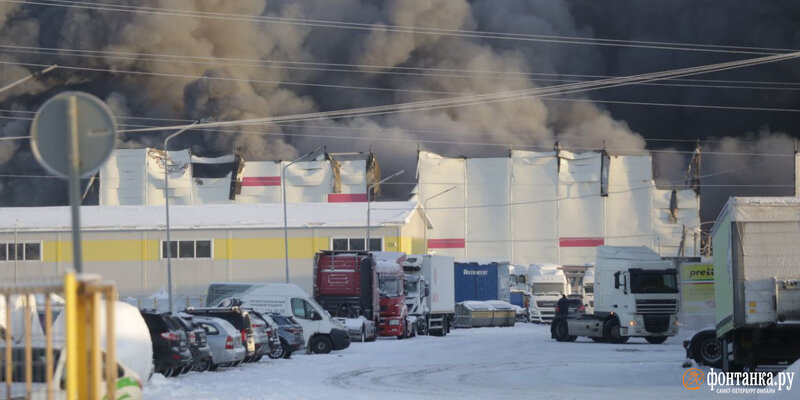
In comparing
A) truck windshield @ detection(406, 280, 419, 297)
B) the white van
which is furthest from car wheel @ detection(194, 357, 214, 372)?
truck windshield @ detection(406, 280, 419, 297)

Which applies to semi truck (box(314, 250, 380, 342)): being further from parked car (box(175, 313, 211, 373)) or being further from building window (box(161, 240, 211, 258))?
building window (box(161, 240, 211, 258))

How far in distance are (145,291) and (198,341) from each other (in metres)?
37.7

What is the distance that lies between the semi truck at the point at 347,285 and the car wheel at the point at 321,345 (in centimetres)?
734

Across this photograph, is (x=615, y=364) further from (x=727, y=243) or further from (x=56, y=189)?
(x=56, y=189)

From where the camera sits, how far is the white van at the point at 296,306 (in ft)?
96.8

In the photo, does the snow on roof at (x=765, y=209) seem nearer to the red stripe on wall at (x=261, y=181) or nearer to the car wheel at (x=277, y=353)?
the car wheel at (x=277, y=353)

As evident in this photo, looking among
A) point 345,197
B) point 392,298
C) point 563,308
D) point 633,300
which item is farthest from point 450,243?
point 633,300

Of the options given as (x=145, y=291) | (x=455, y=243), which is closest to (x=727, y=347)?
(x=145, y=291)

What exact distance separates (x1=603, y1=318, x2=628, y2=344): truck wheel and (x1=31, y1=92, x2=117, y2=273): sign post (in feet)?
92.3

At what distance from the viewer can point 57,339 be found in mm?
8031

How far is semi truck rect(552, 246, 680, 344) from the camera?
33938 millimetres

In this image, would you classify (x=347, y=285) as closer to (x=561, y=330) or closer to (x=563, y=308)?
(x=563, y=308)

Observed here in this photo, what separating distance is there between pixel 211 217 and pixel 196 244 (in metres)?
2.00

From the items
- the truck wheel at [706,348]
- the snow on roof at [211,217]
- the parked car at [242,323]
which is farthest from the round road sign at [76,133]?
the snow on roof at [211,217]
